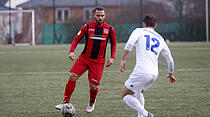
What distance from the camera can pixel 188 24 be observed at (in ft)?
105

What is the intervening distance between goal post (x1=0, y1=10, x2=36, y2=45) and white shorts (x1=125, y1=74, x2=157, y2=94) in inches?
1066

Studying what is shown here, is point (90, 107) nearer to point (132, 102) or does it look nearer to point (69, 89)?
point (69, 89)

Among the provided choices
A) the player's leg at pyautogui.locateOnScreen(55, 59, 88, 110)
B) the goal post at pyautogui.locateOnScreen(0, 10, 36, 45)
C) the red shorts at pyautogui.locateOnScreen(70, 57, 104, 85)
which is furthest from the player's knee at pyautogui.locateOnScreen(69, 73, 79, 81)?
the goal post at pyautogui.locateOnScreen(0, 10, 36, 45)

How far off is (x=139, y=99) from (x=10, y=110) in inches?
87.1

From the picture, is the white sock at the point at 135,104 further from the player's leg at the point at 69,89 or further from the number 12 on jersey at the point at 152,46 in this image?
the player's leg at the point at 69,89

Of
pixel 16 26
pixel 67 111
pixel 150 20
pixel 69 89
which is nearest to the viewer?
pixel 150 20

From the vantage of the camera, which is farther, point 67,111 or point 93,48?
point 93,48

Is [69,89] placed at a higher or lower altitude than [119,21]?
lower

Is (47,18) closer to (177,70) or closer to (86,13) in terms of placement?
(86,13)

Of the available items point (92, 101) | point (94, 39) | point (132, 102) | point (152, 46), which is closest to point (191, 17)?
point (94, 39)

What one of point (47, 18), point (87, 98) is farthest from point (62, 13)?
point (87, 98)

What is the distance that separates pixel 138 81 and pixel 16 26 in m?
28.5

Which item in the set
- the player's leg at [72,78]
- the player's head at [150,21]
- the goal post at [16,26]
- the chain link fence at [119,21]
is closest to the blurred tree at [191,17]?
the chain link fence at [119,21]

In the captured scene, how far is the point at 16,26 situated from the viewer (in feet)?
108
